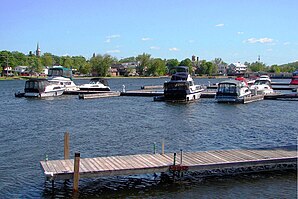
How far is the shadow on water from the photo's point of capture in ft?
54.0

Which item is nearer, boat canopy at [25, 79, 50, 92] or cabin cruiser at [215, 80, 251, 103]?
cabin cruiser at [215, 80, 251, 103]

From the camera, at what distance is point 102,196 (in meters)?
16.2

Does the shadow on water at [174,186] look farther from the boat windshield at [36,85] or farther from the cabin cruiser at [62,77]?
the cabin cruiser at [62,77]

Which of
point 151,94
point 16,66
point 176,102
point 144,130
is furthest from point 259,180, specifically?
point 16,66

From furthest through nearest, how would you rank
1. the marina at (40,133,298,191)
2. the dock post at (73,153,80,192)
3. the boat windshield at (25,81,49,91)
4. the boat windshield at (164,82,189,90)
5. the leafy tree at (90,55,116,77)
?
the leafy tree at (90,55,116,77)
the boat windshield at (25,81,49,91)
the boat windshield at (164,82,189,90)
the marina at (40,133,298,191)
the dock post at (73,153,80,192)

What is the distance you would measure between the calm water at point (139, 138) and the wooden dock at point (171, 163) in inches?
29.7

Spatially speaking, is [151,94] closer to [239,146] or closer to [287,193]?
[239,146]

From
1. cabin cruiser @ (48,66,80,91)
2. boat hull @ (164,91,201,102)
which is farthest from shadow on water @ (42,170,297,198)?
cabin cruiser @ (48,66,80,91)

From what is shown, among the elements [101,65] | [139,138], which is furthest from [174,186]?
[101,65]

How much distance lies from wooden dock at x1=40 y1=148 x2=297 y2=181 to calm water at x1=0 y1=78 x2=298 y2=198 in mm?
753

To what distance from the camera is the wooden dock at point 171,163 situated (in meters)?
16.4

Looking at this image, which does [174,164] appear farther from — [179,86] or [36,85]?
[36,85]

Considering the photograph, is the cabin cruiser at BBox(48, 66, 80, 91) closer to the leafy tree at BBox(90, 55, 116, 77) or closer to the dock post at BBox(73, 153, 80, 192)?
the dock post at BBox(73, 153, 80, 192)

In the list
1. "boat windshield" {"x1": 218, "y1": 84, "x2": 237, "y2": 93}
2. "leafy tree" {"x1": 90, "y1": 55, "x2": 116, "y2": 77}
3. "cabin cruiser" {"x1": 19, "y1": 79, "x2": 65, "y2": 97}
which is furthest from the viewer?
"leafy tree" {"x1": 90, "y1": 55, "x2": 116, "y2": 77}
